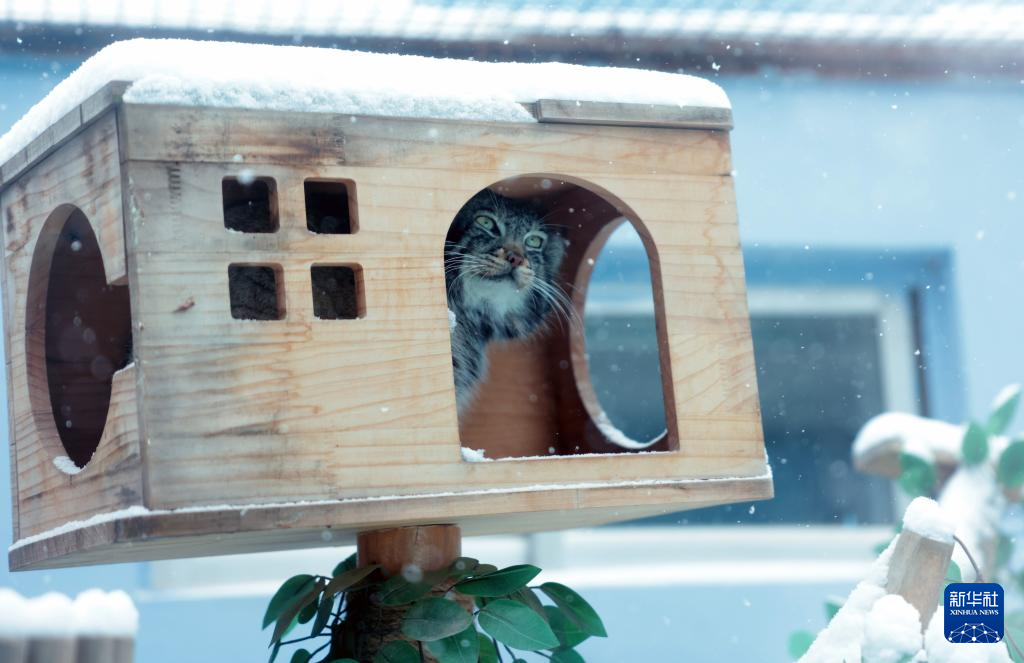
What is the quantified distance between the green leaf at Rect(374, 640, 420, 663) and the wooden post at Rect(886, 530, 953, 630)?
46 cm

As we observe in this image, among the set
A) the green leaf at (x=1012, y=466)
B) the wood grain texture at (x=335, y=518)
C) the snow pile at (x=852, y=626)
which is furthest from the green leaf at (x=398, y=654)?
the green leaf at (x=1012, y=466)

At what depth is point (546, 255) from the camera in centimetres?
153

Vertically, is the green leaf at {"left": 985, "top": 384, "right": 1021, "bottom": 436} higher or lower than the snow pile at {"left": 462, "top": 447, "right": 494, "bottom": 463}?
lower

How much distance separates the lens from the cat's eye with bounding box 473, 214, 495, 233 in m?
1.44

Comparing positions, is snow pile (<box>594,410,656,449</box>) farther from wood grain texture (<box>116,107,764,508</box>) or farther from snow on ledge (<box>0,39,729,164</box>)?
snow on ledge (<box>0,39,729,164</box>)

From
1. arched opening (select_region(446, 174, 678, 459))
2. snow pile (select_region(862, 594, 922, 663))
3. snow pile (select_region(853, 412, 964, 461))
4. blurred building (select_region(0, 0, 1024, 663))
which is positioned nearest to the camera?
snow pile (select_region(862, 594, 922, 663))

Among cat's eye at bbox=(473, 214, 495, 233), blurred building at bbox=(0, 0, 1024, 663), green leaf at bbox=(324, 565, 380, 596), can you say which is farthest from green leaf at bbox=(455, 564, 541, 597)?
blurred building at bbox=(0, 0, 1024, 663)

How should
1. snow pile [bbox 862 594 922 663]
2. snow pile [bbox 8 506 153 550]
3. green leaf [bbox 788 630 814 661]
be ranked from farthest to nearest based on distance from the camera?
green leaf [bbox 788 630 814 661]
snow pile [bbox 862 594 922 663]
snow pile [bbox 8 506 153 550]

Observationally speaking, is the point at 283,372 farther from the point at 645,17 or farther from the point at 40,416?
the point at 645,17

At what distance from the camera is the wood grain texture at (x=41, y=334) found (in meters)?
0.93

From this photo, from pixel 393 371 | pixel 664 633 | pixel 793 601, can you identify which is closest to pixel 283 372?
pixel 393 371

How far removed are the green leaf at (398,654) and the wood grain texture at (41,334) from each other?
12.2 inches

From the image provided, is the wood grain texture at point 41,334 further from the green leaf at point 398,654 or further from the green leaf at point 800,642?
the green leaf at point 800,642

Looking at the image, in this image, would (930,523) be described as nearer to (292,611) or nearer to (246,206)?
(292,611)
